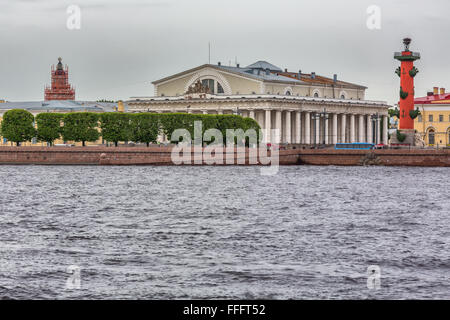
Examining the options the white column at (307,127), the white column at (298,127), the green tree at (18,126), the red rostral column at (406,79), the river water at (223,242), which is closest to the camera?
the river water at (223,242)

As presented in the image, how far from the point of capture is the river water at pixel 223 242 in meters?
12.1

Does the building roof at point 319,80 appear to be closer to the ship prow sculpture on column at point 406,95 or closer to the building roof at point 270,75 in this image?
the building roof at point 270,75

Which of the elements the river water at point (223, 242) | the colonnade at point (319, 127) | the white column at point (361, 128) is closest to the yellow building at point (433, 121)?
the colonnade at point (319, 127)

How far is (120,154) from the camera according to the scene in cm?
5481

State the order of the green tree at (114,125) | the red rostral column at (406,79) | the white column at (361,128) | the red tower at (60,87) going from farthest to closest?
the red tower at (60,87), the white column at (361,128), the green tree at (114,125), the red rostral column at (406,79)

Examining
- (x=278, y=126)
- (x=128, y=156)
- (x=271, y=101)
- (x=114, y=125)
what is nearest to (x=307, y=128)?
(x=278, y=126)

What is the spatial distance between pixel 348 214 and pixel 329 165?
32.3 meters

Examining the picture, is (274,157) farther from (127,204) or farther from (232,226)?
(232,226)

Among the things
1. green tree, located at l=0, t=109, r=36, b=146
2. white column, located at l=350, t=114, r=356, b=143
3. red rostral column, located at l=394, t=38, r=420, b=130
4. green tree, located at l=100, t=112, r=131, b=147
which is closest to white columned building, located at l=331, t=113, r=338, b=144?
white column, located at l=350, t=114, r=356, b=143

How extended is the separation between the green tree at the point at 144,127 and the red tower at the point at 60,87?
53.7 meters

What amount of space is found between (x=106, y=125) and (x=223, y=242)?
42.3 meters

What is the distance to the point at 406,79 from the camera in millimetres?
53500

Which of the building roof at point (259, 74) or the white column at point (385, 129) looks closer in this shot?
the building roof at point (259, 74)
